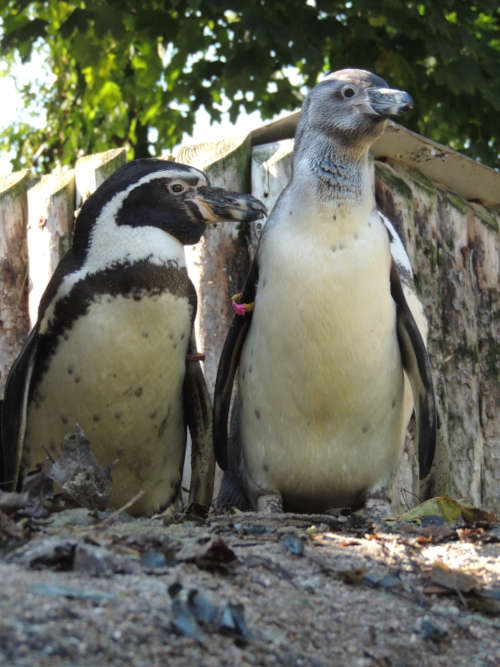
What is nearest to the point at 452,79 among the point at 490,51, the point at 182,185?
the point at 490,51

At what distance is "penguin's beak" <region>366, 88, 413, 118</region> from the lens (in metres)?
3.96

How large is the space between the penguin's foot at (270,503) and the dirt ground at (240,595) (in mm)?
871

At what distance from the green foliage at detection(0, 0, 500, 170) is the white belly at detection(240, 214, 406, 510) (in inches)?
123

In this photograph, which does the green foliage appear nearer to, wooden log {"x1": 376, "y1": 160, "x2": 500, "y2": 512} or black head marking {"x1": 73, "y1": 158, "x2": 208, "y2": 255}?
wooden log {"x1": 376, "y1": 160, "x2": 500, "y2": 512}

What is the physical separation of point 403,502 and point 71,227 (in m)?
2.12

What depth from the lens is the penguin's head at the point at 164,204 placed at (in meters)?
4.00

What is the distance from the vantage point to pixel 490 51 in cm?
708

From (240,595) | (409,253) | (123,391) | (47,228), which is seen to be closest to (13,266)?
(47,228)

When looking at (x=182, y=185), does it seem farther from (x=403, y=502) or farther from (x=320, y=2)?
(x=320, y=2)

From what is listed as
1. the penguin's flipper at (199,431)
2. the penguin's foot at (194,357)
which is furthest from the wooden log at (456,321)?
the penguin's foot at (194,357)

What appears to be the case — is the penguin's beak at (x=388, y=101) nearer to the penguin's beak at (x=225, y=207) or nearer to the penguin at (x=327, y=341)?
the penguin at (x=327, y=341)

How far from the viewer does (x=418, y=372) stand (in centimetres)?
407

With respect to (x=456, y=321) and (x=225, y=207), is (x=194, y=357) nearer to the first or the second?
(x=225, y=207)

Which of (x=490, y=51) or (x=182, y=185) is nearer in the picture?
(x=182, y=185)
